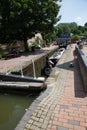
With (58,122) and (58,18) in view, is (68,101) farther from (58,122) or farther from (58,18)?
(58,18)

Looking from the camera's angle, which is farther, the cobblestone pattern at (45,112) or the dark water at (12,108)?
the dark water at (12,108)

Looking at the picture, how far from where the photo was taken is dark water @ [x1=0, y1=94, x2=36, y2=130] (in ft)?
19.2

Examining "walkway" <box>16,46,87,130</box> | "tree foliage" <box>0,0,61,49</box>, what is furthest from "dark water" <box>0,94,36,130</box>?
"tree foliage" <box>0,0,61,49</box>

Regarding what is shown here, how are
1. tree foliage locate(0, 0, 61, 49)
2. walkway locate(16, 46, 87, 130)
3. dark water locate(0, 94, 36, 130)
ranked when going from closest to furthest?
1. walkway locate(16, 46, 87, 130)
2. dark water locate(0, 94, 36, 130)
3. tree foliage locate(0, 0, 61, 49)

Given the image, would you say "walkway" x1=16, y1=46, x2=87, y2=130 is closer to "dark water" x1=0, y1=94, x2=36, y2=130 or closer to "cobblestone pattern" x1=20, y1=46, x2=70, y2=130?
"cobblestone pattern" x1=20, y1=46, x2=70, y2=130

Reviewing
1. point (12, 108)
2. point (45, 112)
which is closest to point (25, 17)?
point (12, 108)

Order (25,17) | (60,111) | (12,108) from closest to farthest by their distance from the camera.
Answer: (60,111)
(12,108)
(25,17)

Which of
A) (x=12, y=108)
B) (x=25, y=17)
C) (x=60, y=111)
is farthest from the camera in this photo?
(x=25, y=17)

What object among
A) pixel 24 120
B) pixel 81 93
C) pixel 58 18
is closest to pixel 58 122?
pixel 24 120

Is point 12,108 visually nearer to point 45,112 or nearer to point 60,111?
point 45,112

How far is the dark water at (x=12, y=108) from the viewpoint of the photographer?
231 inches

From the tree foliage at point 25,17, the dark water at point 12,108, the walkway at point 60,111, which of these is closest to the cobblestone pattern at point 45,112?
the walkway at point 60,111

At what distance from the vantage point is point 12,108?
23.8 ft

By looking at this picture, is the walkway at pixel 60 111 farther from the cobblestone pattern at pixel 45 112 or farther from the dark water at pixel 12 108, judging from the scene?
the dark water at pixel 12 108
